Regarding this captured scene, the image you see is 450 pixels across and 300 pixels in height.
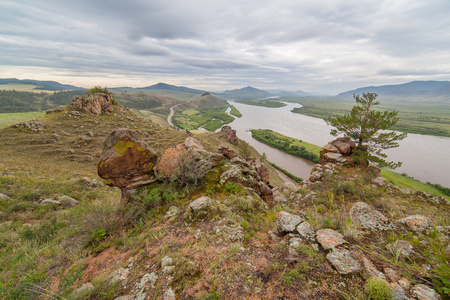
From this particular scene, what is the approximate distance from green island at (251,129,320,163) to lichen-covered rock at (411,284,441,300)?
5282 centimetres

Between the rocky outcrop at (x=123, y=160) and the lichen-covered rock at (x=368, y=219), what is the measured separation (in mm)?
9594

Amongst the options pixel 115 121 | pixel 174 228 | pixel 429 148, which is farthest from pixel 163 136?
pixel 429 148

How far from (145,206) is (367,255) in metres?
7.89

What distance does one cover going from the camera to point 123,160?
27.4ft

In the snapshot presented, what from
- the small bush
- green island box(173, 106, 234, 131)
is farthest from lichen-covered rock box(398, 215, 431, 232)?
green island box(173, 106, 234, 131)

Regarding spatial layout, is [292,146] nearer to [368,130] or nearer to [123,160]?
[368,130]

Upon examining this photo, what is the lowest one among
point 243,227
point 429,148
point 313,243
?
point 429,148

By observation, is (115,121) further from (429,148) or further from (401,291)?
(429,148)

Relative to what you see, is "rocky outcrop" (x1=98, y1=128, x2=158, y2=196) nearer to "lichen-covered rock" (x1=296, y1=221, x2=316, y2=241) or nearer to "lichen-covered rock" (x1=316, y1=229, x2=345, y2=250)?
"lichen-covered rock" (x1=296, y1=221, x2=316, y2=241)

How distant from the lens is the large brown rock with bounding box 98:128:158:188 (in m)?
8.23

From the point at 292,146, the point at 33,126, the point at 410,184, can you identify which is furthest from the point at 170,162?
the point at 292,146

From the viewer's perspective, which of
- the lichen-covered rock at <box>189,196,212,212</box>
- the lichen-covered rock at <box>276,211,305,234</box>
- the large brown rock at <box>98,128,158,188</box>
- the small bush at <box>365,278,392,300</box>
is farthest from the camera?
the large brown rock at <box>98,128,158,188</box>

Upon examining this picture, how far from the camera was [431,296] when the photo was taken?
3.04 meters

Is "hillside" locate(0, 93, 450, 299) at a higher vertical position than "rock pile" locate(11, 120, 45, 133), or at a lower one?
lower
